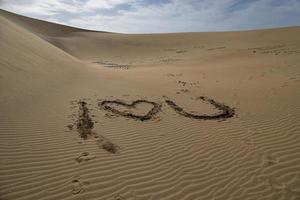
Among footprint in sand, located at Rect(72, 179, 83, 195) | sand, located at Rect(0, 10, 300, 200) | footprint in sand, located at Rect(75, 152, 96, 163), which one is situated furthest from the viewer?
footprint in sand, located at Rect(75, 152, 96, 163)

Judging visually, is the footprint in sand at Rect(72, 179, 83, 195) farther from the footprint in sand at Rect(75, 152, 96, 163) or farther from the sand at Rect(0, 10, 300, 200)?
the footprint in sand at Rect(75, 152, 96, 163)

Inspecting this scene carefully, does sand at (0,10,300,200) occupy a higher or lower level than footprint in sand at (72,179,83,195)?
higher

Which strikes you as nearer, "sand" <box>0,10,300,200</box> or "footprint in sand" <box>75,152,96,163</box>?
"sand" <box>0,10,300,200</box>

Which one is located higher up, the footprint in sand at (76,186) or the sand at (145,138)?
the sand at (145,138)

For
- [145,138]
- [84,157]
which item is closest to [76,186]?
[84,157]

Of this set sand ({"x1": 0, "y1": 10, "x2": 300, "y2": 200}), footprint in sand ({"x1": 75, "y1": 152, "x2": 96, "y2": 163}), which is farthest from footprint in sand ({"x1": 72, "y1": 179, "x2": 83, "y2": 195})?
footprint in sand ({"x1": 75, "y1": 152, "x2": 96, "y2": 163})

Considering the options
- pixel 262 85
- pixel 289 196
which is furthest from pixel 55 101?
pixel 262 85

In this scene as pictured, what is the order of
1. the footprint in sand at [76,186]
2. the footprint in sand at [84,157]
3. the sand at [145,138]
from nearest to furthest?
1. the footprint in sand at [76,186]
2. the sand at [145,138]
3. the footprint in sand at [84,157]

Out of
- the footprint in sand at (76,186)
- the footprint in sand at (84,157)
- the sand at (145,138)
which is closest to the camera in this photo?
the footprint in sand at (76,186)

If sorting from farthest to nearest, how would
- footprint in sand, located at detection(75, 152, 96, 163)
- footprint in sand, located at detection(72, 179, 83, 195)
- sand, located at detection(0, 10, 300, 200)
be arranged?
footprint in sand, located at detection(75, 152, 96, 163) → sand, located at detection(0, 10, 300, 200) → footprint in sand, located at detection(72, 179, 83, 195)

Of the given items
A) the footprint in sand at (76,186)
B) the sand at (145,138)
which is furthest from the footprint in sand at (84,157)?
the footprint in sand at (76,186)

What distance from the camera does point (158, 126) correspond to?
7523 millimetres

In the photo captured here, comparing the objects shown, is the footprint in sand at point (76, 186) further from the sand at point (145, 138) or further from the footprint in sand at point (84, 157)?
the footprint in sand at point (84, 157)

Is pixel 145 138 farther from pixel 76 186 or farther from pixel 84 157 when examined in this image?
pixel 76 186
